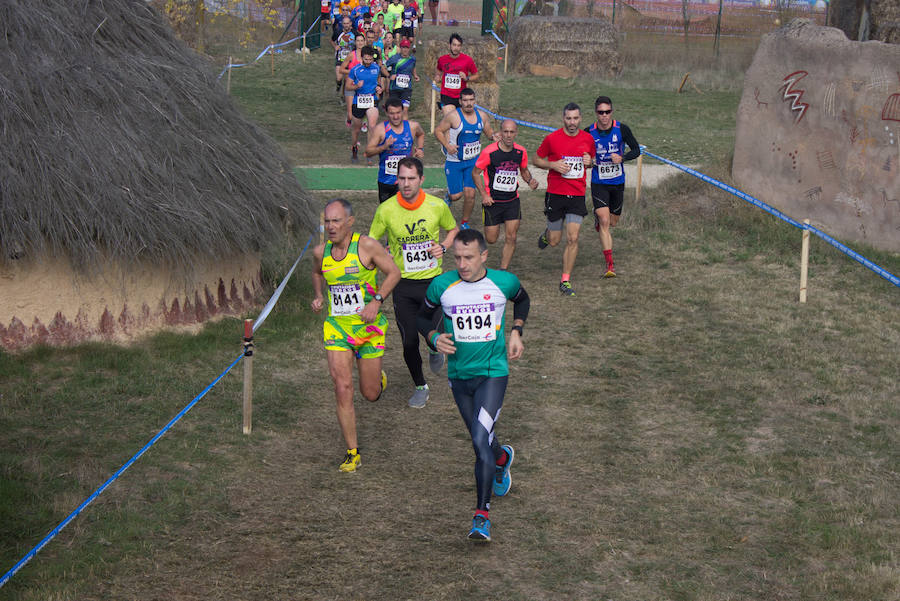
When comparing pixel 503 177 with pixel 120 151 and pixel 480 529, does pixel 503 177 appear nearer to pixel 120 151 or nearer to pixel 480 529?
pixel 120 151

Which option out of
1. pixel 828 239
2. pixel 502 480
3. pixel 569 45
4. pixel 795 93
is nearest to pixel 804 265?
pixel 828 239

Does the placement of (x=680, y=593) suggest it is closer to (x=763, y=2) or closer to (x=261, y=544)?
(x=261, y=544)

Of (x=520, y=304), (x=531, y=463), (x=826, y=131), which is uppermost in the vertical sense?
(x=826, y=131)

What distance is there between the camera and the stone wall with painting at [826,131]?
40.1 ft

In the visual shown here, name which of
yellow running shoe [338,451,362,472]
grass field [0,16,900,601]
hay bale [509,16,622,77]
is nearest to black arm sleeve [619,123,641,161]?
grass field [0,16,900,601]

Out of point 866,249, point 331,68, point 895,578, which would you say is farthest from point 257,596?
point 331,68

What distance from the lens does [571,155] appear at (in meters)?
11.3

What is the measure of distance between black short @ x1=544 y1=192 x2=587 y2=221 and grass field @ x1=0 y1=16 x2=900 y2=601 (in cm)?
92

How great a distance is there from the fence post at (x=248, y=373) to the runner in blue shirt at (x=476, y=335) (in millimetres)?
1517

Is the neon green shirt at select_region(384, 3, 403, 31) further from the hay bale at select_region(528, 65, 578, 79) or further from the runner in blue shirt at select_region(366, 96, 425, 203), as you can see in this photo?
the runner in blue shirt at select_region(366, 96, 425, 203)

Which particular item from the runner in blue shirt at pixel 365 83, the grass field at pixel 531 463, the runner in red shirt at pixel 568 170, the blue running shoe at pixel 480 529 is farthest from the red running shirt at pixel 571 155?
the runner in blue shirt at pixel 365 83

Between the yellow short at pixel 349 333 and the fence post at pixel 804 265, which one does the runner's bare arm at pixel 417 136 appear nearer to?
the fence post at pixel 804 265

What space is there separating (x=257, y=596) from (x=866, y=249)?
31.2ft

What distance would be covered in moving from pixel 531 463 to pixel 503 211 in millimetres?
4629
